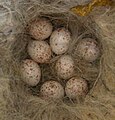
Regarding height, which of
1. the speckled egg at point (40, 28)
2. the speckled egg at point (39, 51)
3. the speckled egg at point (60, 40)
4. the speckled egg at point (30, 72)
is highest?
the speckled egg at point (40, 28)

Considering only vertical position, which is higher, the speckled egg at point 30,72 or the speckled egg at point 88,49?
the speckled egg at point 88,49

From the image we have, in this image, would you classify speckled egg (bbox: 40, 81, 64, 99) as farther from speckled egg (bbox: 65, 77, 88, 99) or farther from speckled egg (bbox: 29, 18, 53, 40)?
speckled egg (bbox: 29, 18, 53, 40)

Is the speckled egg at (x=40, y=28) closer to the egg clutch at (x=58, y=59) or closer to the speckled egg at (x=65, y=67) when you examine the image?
the egg clutch at (x=58, y=59)

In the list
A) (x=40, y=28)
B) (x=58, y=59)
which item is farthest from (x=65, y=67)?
(x=40, y=28)

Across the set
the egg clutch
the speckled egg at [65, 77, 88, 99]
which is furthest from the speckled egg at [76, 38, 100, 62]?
the speckled egg at [65, 77, 88, 99]

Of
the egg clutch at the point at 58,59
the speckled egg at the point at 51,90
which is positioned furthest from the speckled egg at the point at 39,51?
the speckled egg at the point at 51,90

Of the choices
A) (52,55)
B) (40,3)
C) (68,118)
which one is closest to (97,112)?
(68,118)

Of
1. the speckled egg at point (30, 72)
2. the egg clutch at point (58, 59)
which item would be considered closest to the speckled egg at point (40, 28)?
the egg clutch at point (58, 59)
